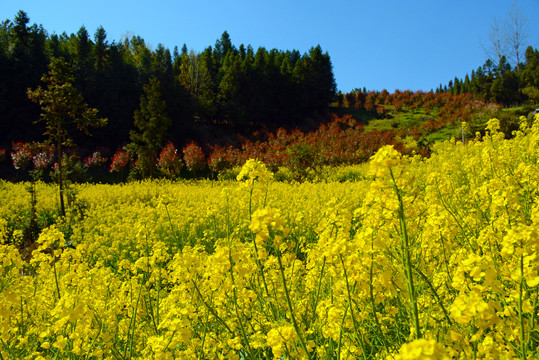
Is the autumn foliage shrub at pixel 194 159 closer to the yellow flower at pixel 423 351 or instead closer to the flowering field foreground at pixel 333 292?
the flowering field foreground at pixel 333 292

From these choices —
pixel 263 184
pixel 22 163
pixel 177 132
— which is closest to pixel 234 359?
pixel 263 184

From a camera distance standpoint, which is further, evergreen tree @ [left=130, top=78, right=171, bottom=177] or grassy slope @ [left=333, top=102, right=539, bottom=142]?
grassy slope @ [left=333, top=102, right=539, bottom=142]

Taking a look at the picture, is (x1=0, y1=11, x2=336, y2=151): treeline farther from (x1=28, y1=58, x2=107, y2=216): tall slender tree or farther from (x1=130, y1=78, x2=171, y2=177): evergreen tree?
(x1=28, y1=58, x2=107, y2=216): tall slender tree

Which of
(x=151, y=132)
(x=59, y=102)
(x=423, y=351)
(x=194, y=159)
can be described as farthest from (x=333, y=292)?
(x=151, y=132)

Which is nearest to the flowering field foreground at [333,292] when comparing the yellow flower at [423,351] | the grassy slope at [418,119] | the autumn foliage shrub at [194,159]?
the yellow flower at [423,351]

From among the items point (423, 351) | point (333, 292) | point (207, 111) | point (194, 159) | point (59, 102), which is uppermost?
point (207, 111)

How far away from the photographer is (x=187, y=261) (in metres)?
2.01

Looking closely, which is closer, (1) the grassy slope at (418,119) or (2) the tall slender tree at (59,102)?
(2) the tall slender tree at (59,102)

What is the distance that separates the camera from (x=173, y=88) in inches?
930

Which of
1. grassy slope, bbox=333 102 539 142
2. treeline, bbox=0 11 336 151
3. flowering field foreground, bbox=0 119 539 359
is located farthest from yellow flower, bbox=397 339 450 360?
treeline, bbox=0 11 336 151

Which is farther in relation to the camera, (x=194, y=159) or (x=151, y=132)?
(x=151, y=132)

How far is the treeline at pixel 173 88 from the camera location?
21875 mm

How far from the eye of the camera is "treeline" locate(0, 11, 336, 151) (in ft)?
71.8

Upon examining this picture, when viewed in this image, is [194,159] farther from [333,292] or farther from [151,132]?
[333,292]
